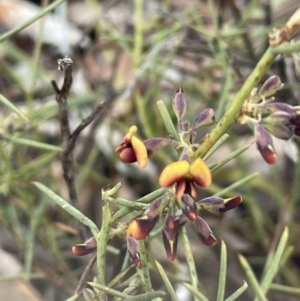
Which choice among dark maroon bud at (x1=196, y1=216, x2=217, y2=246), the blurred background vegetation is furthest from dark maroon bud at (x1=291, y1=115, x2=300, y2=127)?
the blurred background vegetation

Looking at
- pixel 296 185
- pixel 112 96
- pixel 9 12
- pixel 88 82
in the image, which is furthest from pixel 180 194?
pixel 9 12

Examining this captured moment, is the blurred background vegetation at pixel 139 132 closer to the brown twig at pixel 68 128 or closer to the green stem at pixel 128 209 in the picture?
the brown twig at pixel 68 128

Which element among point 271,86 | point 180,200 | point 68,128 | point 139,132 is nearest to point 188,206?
point 180,200

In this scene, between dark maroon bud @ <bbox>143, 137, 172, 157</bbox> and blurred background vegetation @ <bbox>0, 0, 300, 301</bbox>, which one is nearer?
dark maroon bud @ <bbox>143, 137, 172, 157</bbox>

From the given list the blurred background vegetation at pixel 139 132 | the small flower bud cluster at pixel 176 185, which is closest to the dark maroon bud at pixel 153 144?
the small flower bud cluster at pixel 176 185

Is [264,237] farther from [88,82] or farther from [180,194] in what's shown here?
[180,194]

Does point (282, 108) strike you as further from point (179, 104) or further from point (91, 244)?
point (91, 244)

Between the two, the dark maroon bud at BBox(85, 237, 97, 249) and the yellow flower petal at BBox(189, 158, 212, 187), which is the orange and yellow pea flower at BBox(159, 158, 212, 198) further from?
the dark maroon bud at BBox(85, 237, 97, 249)
